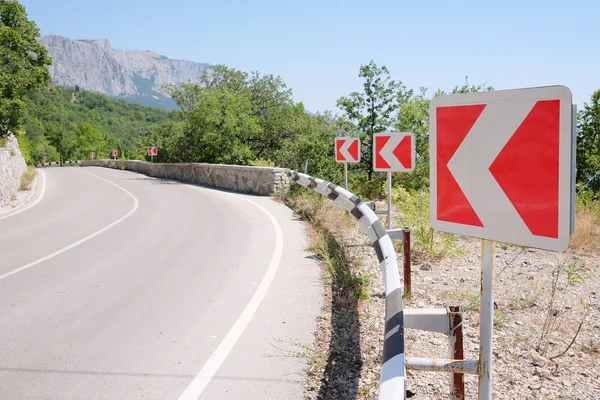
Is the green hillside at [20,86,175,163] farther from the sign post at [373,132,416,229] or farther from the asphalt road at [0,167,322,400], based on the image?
the sign post at [373,132,416,229]

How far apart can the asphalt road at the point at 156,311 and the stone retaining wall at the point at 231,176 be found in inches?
261

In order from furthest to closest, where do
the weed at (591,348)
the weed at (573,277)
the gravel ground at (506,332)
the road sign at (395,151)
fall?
1. the road sign at (395,151)
2. the weed at (573,277)
3. the weed at (591,348)
4. the gravel ground at (506,332)

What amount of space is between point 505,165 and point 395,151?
5375 mm

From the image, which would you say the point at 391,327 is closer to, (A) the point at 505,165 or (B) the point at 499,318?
(A) the point at 505,165

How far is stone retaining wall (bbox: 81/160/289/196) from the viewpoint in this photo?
18.0m

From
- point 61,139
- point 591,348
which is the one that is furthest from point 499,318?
point 61,139

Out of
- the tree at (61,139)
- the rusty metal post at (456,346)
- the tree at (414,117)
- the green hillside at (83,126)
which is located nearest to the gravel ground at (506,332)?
the rusty metal post at (456,346)

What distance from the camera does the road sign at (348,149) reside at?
38.6ft

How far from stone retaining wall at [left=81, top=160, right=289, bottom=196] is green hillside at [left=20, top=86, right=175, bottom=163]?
55709 mm

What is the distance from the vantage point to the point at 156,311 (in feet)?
18.3

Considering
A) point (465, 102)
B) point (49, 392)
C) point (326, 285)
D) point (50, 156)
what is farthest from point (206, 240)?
point (50, 156)

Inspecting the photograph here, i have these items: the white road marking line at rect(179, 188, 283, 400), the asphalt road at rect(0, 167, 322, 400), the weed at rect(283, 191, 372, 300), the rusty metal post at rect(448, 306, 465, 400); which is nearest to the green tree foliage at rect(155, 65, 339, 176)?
the weed at rect(283, 191, 372, 300)

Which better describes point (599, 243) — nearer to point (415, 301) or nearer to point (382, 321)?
point (415, 301)

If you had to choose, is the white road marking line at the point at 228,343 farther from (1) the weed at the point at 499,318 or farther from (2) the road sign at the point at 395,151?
(1) the weed at the point at 499,318
